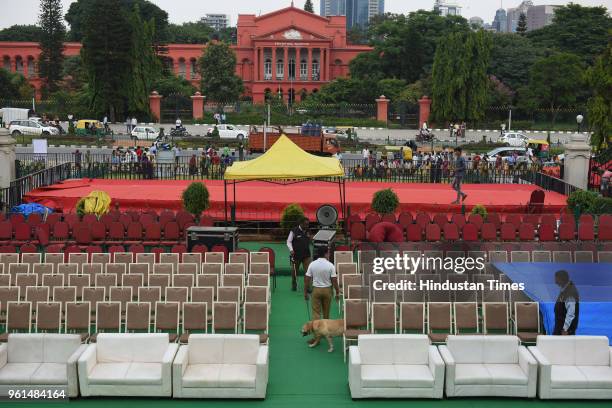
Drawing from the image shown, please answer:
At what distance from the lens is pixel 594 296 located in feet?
42.7

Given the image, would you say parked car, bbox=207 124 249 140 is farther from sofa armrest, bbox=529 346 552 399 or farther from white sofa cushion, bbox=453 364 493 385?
sofa armrest, bbox=529 346 552 399

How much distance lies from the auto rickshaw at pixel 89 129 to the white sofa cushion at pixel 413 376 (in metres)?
44.4

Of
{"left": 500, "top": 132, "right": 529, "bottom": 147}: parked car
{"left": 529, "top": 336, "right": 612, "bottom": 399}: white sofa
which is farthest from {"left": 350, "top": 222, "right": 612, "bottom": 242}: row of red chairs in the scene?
{"left": 500, "top": 132, "right": 529, "bottom": 147}: parked car

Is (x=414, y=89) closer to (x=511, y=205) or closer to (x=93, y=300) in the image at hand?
(x=511, y=205)

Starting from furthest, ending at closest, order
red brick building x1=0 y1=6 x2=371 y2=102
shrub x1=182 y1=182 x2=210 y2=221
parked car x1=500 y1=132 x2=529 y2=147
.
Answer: red brick building x1=0 y1=6 x2=371 y2=102, parked car x1=500 y1=132 x2=529 y2=147, shrub x1=182 y1=182 x2=210 y2=221

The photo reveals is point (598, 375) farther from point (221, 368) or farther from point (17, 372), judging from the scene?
point (17, 372)

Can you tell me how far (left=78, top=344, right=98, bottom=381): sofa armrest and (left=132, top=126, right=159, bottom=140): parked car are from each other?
42.9m

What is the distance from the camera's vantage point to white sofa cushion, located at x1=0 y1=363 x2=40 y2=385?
10.5m

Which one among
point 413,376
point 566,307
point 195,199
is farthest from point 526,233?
point 413,376

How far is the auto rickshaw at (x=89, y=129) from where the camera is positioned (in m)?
54.2

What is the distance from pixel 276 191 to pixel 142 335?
15.3 metres

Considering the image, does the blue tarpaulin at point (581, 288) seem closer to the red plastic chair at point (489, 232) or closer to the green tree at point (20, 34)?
the red plastic chair at point (489, 232)

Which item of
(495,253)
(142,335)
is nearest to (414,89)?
(495,253)

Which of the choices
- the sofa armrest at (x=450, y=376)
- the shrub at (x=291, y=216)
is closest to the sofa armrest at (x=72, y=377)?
the sofa armrest at (x=450, y=376)
